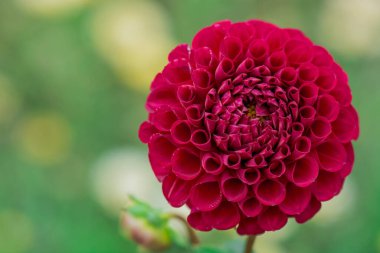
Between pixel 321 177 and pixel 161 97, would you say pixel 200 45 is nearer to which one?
pixel 161 97

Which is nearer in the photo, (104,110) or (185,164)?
(185,164)

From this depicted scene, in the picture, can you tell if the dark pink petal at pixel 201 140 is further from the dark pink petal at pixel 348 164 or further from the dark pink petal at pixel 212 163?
the dark pink petal at pixel 348 164

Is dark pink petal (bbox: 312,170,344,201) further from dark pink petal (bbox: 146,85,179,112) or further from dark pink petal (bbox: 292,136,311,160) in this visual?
dark pink petal (bbox: 146,85,179,112)

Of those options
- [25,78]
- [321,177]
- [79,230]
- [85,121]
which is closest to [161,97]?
[321,177]

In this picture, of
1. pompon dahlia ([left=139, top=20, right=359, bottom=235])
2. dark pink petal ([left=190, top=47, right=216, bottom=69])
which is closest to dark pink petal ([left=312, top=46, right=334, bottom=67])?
pompon dahlia ([left=139, top=20, right=359, bottom=235])

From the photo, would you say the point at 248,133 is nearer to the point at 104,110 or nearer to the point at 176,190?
the point at 176,190

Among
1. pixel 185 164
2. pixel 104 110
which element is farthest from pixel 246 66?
pixel 104 110
